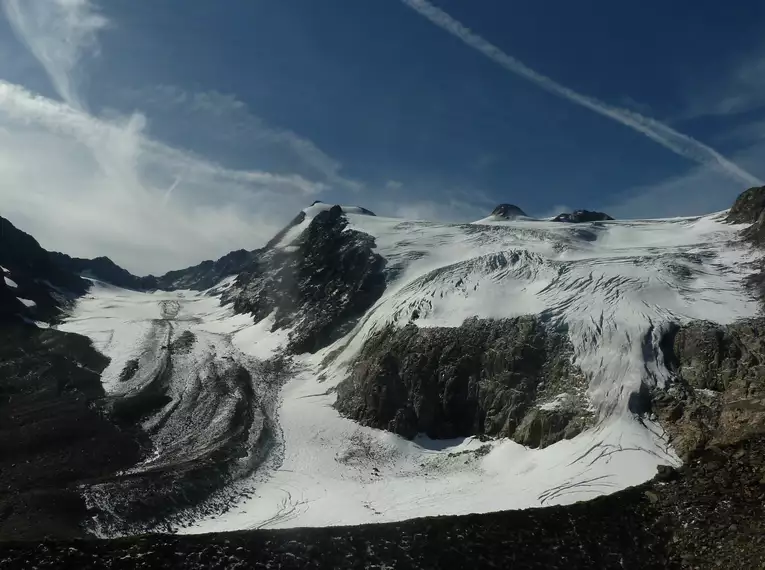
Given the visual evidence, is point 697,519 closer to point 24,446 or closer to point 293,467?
point 293,467

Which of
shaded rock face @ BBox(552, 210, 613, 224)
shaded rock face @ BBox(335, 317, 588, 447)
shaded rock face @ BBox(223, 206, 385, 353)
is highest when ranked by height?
shaded rock face @ BBox(552, 210, 613, 224)

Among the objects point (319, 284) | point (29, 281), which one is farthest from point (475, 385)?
point (29, 281)

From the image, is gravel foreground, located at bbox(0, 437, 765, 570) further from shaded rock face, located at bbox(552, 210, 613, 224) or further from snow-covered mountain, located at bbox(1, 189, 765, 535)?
shaded rock face, located at bbox(552, 210, 613, 224)

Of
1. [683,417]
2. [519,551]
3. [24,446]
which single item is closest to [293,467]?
[24,446]

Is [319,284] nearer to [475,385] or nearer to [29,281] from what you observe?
[475,385]

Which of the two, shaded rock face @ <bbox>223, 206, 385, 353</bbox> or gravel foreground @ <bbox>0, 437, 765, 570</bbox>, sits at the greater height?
shaded rock face @ <bbox>223, 206, 385, 353</bbox>

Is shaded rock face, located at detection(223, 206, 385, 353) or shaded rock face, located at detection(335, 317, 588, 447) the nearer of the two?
shaded rock face, located at detection(335, 317, 588, 447)

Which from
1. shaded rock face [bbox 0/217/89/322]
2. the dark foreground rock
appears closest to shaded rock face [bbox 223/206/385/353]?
the dark foreground rock

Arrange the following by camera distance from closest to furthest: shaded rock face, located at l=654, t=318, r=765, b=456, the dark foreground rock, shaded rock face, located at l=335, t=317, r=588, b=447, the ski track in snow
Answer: the dark foreground rock < shaded rock face, located at l=654, t=318, r=765, b=456 < the ski track in snow < shaded rock face, located at l=335, t=317, r=588, b=447
